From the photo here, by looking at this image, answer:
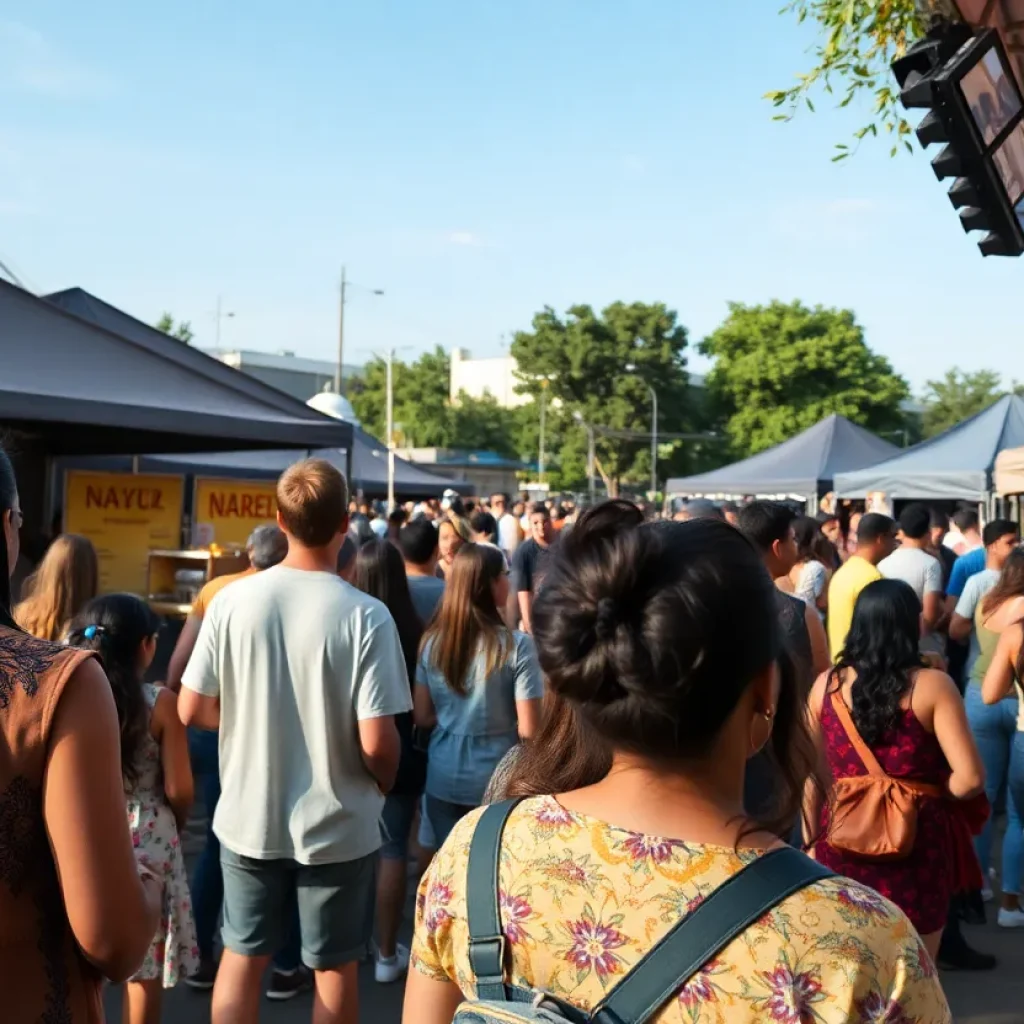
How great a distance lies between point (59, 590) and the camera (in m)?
4.11

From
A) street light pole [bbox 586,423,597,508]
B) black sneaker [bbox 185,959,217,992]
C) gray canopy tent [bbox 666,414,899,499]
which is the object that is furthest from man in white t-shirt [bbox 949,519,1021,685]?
street light pole [bbox 586,423,597,508]

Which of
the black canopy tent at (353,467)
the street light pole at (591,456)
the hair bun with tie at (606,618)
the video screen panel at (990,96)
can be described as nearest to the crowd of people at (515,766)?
the hair bun with tie at (606,618)

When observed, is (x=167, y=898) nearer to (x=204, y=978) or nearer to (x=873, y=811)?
(x=204, y=978)

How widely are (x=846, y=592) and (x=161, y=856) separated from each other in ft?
12.0

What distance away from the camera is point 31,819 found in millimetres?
1617

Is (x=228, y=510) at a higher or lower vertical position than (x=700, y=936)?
higher

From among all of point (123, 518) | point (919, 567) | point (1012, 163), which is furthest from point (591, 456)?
point (1012, 163)

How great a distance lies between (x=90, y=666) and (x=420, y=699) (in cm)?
309

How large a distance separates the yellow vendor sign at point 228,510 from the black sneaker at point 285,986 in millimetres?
5276

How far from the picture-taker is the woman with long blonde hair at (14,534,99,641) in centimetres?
409

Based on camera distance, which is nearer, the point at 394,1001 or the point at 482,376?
the point at 394,1001

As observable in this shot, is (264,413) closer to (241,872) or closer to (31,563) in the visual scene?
(31,563)

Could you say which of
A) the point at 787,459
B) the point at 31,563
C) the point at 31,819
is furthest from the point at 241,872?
the point at 787,459

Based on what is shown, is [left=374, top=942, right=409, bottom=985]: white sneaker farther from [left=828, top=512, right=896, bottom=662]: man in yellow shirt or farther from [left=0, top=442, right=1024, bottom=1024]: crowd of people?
A: [left=828, top=512, right=896, bottom=662]: man in yellow shirt
